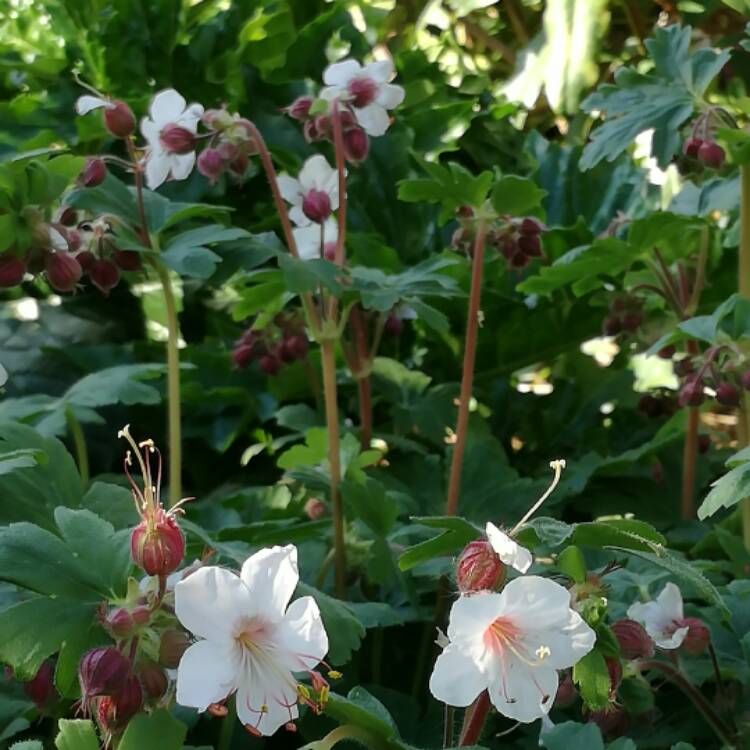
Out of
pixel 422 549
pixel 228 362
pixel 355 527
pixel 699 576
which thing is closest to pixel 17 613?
pixel 422 549

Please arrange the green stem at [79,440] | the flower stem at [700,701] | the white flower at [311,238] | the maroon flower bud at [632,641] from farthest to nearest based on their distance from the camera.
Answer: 1. the white flower at [311,238]
2. the green stem at [79,440]
3. the flower stem at [700,701]
4. the maroon flower bud at [632,641]

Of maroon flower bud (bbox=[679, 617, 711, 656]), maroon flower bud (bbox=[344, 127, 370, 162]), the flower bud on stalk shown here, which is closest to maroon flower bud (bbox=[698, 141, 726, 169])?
maroon flower bud (bbox=[344, 127, 370, 162])

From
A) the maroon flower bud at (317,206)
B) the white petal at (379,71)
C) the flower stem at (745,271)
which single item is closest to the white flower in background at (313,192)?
the maroon flower bud at (317,206)

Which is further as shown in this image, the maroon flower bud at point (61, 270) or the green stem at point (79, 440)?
the green stem at point (79, 440)

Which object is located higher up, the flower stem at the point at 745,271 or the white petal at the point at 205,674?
the white petal at the point at 205,674

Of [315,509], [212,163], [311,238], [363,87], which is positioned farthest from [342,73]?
[315,509]

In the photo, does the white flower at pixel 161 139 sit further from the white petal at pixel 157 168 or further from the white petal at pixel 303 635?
the white petal at pixel 303 635

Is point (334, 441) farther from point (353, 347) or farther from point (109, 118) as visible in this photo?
point (109, 118)
